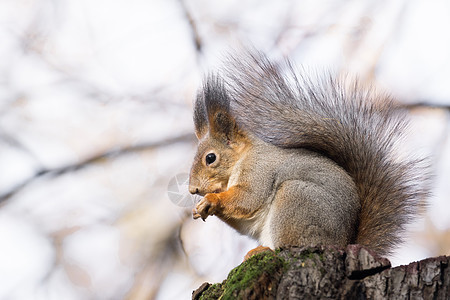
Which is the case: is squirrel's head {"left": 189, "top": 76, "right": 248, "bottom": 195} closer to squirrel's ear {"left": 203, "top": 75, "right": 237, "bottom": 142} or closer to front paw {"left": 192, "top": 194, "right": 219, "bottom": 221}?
A: squirrel's ear {"left": 203, "top": 75, "right": 237, "bottom": 142}

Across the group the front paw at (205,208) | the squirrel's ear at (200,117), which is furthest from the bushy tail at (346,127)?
the front paw at (205,208)

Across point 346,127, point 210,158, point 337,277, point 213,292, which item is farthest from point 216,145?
point 337,277

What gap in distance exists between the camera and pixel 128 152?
296 centimetres

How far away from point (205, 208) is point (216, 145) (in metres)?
0.38

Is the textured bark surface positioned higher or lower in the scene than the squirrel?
lower

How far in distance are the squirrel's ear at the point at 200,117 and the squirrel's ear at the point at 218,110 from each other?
0.08 meters

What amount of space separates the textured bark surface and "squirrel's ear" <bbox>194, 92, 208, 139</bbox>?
94 centimetres

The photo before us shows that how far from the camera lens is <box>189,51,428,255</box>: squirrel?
1778mm

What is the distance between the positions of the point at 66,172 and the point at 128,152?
0.35m

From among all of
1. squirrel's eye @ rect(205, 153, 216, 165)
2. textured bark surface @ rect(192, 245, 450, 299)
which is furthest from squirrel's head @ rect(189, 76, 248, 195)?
textured bark surface @ rect(192, 245, 450, 299)

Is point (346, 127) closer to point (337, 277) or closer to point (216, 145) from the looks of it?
point (216, 145)

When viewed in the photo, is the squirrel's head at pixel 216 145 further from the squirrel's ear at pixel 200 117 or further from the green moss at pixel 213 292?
the green moss at pixel 213 292

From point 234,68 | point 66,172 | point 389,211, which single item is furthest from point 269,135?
point 66,172

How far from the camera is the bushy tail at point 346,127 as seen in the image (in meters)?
1.86
